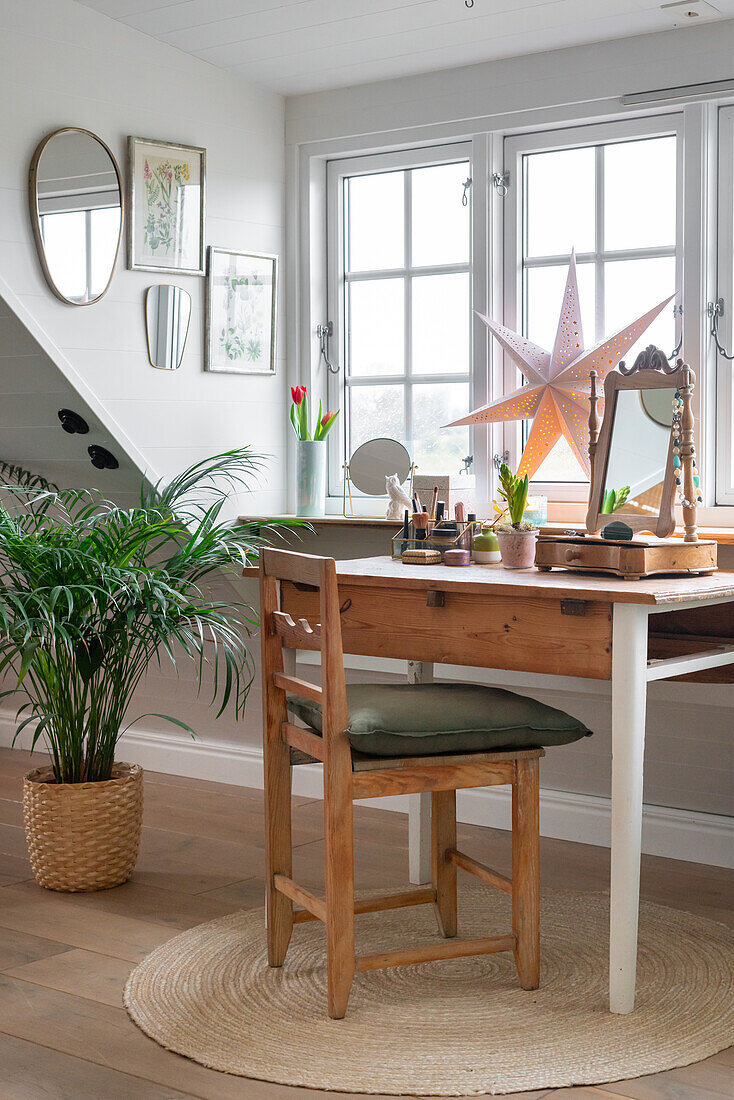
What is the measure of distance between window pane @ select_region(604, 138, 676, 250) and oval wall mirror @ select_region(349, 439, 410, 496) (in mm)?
807

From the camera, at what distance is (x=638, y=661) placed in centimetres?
210

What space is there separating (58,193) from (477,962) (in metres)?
2.05

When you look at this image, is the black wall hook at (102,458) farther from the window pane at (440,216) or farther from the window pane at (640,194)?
the window pane at (640,194)

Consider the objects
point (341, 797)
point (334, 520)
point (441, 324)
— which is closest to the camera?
point (341, 797)

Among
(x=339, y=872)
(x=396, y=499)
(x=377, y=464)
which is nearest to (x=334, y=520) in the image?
(x=377, y=464)

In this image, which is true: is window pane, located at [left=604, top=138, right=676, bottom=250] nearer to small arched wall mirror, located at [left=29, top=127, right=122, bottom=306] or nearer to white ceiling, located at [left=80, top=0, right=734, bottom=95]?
white ceiling, located at [left=80, top=0, right=734, bottom=95]

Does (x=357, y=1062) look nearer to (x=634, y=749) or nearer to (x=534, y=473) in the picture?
(x=634, y=749)

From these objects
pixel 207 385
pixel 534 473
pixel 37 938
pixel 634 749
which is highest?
pixel 207 385

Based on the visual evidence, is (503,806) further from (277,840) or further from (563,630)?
(563,630)

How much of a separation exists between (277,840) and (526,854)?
0.49 meters

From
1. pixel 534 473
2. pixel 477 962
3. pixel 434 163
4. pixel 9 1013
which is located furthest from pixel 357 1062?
pixel 434 163

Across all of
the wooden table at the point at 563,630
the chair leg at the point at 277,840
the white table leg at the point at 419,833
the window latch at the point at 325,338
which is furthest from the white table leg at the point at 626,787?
the window latch at the point at 325,338

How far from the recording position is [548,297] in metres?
3.37

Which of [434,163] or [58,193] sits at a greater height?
[434,163]
